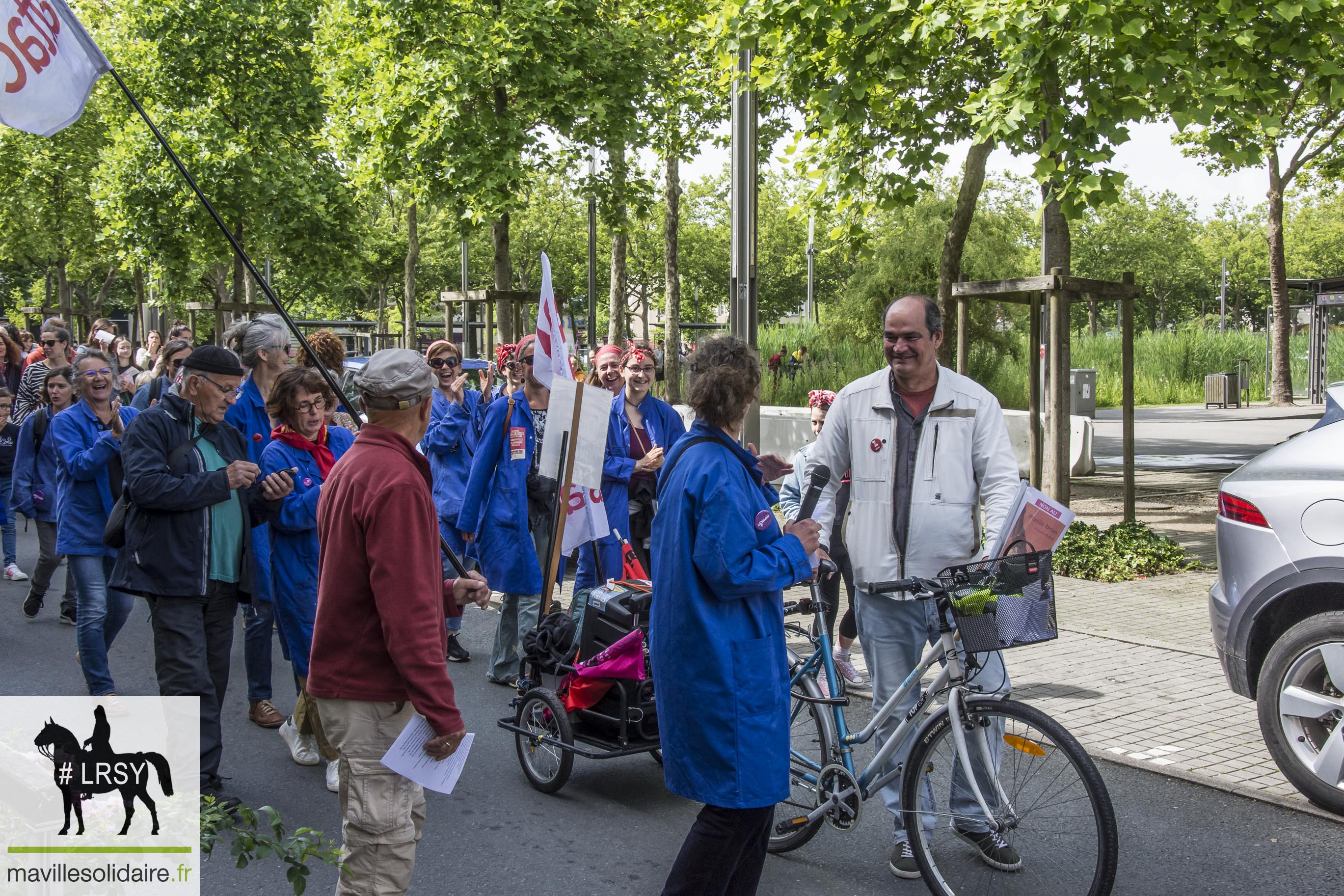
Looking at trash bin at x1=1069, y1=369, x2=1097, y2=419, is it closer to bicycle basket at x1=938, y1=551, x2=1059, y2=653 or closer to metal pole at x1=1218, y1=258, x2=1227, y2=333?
bicycle basket at x1=938, y1=551, x2=1059, y2=653

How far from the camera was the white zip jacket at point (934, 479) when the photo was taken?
13.6 feet

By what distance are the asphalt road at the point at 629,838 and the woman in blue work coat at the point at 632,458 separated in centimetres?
149

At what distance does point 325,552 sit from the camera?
3199 mm

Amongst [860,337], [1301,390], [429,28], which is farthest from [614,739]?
[1301,390]

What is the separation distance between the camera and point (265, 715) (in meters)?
6.14

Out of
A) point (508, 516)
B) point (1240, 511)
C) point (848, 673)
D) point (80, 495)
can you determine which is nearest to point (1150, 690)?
point (848, 673)

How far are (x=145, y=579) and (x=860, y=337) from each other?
21344 mm

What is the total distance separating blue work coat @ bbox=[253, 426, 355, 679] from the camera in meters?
5.37

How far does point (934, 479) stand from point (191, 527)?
2.97 m

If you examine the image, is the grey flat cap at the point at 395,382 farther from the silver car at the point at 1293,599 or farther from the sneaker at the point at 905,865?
the silver car at the point at 1293,599

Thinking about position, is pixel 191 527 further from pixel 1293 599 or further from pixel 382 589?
pixel 1293 599

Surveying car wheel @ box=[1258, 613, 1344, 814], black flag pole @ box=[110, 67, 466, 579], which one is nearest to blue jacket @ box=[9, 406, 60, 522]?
black flag pole @ box=[110, 67, 466, 579]

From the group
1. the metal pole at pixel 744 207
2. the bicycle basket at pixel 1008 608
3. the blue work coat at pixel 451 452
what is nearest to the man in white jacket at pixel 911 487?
the bicycle basket at pixel 1008 608

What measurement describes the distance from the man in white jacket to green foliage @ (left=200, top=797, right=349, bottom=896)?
2034 millimetres
